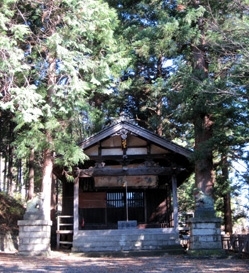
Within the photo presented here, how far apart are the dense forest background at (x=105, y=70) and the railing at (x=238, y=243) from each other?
81.3 inches

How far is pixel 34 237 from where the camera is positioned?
1265cm

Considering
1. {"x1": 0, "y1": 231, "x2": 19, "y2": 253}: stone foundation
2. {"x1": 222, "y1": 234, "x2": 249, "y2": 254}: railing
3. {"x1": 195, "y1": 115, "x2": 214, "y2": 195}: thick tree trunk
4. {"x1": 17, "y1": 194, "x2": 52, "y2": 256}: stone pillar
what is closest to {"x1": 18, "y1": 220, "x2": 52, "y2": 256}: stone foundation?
{"x1": 17, "y1": 194, "x2": 52, "y2": 256}: stone pillar

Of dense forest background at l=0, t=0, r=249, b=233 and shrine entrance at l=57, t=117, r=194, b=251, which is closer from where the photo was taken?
dense forest background at l=0, t=0, r=249, b=233

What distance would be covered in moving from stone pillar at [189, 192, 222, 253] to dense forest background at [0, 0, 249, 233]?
2015mm

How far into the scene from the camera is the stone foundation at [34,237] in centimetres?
1254

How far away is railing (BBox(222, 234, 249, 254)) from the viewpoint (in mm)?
12109

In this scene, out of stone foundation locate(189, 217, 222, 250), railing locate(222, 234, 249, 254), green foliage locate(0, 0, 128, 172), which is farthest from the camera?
stone foundation locate(189, 217, 222, 250)

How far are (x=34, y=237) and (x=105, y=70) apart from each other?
21.5ft

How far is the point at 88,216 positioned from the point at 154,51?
8512mm

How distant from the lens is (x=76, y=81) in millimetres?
11086

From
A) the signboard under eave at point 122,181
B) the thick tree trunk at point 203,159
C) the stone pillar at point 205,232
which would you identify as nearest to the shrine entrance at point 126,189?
the signboard under eave at point 122,181

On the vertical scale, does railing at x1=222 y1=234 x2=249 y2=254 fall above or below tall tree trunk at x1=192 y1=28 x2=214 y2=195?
below

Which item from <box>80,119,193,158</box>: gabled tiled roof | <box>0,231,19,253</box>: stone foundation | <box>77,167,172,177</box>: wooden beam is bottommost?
<box>0,231,19,253</box>: stone foundation

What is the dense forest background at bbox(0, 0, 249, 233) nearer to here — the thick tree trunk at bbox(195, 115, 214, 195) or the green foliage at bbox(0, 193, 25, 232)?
the thick tree trunk at bbox(195, 115, 214, 195)
